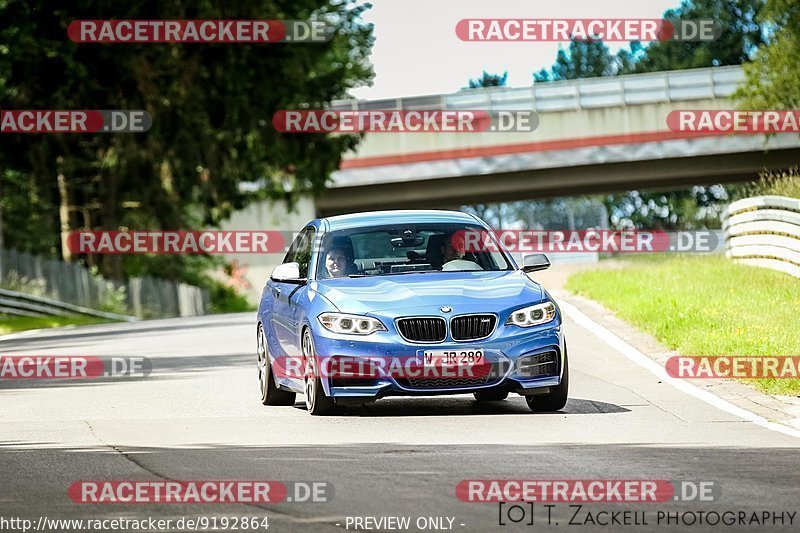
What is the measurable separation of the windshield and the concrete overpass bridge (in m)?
41.5

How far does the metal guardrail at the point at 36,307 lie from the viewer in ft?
134

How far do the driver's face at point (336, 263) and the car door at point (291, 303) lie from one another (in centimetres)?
23

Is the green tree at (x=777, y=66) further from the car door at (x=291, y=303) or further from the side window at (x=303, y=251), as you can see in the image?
the car door at (x=291, y=303)

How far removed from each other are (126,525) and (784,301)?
15148mm

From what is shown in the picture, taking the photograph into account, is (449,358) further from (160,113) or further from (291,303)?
(160,113)

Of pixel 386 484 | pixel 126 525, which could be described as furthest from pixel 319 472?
pixel 126 525

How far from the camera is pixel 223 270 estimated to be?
69.7m

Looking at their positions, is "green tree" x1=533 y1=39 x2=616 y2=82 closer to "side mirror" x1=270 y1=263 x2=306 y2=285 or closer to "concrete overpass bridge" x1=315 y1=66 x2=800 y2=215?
"concrete overpass bridge" x1=315 y1=66 x2=800 y2=215

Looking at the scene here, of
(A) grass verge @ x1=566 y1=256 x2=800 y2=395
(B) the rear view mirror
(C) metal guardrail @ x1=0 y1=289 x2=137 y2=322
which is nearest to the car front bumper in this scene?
(B) the rear view mirror

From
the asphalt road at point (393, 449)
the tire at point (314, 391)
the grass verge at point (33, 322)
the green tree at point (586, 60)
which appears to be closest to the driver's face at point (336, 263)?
the tire at point (314, 391)

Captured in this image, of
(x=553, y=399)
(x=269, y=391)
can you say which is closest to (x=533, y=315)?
(x=553, y=399)

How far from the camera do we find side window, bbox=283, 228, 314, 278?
13812 mm

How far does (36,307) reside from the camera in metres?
43.0

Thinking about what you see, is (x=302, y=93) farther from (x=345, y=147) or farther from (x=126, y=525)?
(x=126, y=525)
